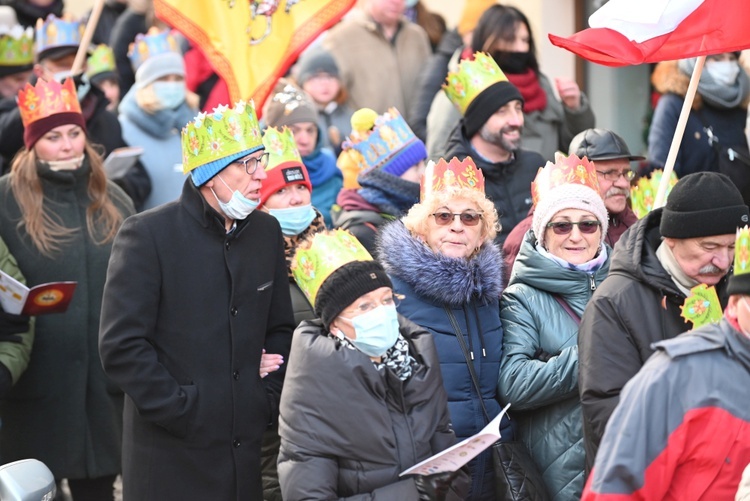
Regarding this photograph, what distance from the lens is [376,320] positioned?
519 cm

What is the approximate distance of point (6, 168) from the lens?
8406 millimetres

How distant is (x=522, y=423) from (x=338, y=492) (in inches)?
42.6

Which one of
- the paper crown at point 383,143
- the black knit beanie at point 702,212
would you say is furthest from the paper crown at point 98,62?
the black knit beanie at point 702,212

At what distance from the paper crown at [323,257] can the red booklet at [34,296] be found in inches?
59.3

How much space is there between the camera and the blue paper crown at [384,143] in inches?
302

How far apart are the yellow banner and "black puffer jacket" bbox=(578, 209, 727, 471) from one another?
356 centimetres

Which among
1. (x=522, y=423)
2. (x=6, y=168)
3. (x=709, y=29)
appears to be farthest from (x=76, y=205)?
(x=709, y=29)

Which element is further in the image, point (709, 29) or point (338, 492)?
point (709, 29)

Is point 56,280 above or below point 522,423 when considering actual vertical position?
above

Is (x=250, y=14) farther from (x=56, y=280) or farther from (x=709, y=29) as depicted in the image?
(x=709, y=29)

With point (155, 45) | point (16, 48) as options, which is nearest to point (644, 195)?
point (155, 45)

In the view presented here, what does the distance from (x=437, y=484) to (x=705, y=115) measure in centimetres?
486

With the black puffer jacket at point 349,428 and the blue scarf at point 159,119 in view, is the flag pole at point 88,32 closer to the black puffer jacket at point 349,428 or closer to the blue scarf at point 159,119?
the blue scarf at point 159,119

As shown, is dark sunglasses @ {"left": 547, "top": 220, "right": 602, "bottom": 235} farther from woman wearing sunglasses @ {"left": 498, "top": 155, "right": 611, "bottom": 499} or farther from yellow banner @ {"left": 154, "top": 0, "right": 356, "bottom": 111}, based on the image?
yellow banner @ {"left": 154, "top": 0, "right": 356, "bottom": 111}
